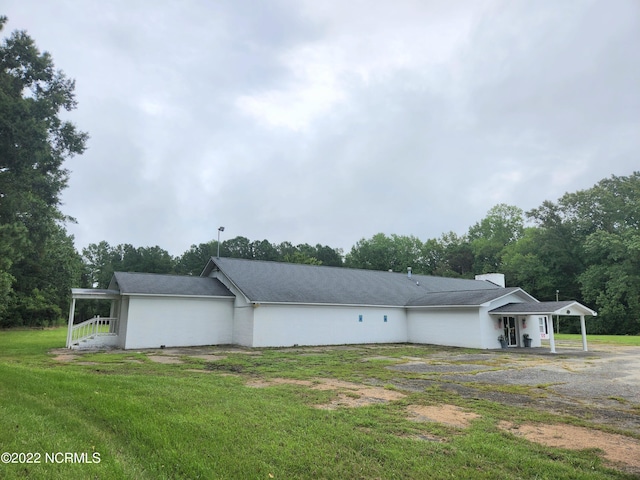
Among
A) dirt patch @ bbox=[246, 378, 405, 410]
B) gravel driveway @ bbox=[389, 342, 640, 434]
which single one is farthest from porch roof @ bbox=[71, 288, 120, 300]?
gravel driveway @ bbox=[389, 342, 640, 434]

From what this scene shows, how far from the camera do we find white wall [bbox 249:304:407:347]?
61.2ft

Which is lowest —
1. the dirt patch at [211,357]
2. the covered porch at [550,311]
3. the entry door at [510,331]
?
the dirt patch at [211,357]

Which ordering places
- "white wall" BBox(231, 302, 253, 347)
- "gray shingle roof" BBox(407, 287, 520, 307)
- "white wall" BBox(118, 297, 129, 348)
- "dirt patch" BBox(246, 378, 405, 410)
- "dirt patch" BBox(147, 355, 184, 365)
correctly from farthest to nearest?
1. "gray shingle roof" BBox(407, 287, 520, 307)
2. "white wall" BBox(231, 302, 253, 347)
3. "white wall" BBox(118, 297, 129, 348)
4. "dirt patch" BBox(147, 355, 184, 365)
5. "dirt patch" BBox(246, 378, 405, 410)

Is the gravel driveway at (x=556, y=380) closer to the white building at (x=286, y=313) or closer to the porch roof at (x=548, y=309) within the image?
the porch roof at (x=548, y=309)

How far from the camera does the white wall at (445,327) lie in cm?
1945

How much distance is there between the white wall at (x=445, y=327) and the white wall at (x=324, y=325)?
2.45ft

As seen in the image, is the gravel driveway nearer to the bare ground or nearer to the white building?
the bare ground

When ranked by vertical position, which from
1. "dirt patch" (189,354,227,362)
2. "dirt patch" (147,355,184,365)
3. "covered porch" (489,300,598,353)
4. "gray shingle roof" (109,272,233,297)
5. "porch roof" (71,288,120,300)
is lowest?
"dirt patch" (189,354,227,362)

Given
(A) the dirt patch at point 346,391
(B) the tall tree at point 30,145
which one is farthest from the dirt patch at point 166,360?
(B) the tall tree at point 30,145

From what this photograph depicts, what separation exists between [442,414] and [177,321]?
14905 millimetres

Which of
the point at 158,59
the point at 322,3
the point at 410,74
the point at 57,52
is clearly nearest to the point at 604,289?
the point at 410,74

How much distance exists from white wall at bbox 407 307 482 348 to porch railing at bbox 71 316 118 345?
640 inches

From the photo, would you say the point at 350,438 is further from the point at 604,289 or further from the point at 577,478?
the point at 604,289

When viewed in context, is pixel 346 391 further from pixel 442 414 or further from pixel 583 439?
pixel 583 439
